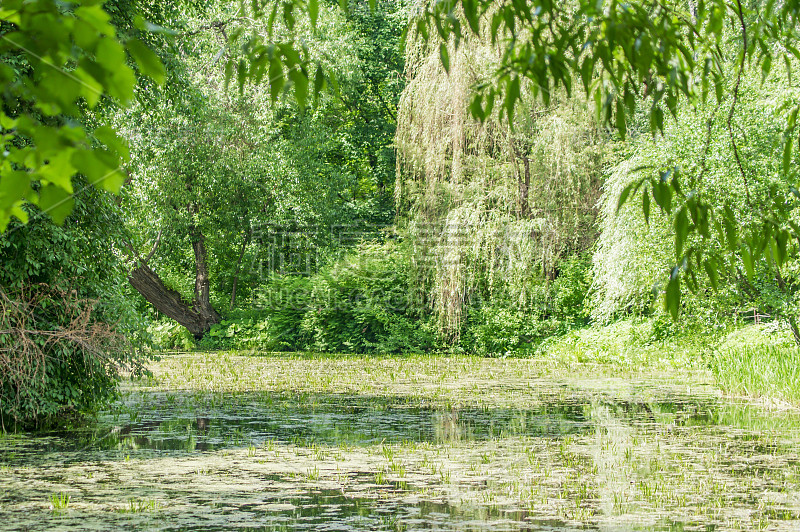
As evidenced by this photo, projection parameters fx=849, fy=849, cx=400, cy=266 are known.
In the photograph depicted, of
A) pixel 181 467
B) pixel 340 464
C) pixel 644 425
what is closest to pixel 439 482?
pixel 340 464

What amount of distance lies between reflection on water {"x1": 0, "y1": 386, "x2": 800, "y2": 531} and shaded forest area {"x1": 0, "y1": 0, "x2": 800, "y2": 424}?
1391 millimetres

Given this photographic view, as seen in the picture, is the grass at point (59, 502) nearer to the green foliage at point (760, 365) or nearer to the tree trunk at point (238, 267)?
the green foliage at point (760, 365)

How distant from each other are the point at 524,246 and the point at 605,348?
3041mm

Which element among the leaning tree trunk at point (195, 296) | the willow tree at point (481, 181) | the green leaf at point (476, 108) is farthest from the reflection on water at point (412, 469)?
Result: the leaning tree trunk at point (195, 296)

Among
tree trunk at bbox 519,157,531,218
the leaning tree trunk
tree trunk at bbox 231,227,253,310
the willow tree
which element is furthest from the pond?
tree trunk at bbox 231,227,253,310

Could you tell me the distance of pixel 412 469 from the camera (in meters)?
7.43

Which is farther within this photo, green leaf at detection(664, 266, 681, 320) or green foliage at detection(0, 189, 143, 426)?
green foliage at detection(0, 189, 143, 426)

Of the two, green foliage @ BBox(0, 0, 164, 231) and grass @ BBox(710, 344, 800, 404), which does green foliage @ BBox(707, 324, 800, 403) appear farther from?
green foliage @ BBox(0, 0, 164, 231)

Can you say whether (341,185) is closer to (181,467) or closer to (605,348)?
(605,348)

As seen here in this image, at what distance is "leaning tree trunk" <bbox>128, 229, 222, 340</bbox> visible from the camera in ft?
75.0

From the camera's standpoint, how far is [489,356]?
20.6m

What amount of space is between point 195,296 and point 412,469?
17702 mm

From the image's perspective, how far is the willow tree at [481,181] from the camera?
17750mm

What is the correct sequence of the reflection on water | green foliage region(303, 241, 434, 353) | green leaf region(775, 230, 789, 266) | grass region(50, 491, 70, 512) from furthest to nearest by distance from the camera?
green foliage region(303, 241, 434, 353) < grass region(50, 491, 70, 512) < the reflection on water < green leaf region(775, 230, 789, 266)
